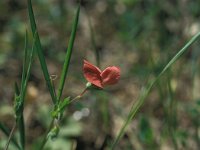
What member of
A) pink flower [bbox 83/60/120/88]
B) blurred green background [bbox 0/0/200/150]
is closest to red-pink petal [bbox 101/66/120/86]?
pink flower [bbox 83/60/120/88]

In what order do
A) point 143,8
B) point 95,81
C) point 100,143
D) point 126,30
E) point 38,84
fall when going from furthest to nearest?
point 143,8 → point 126,30 → point 38,84 → point 100,143 → point 95,81

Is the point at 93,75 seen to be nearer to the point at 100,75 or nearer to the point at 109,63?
the point at 100,75

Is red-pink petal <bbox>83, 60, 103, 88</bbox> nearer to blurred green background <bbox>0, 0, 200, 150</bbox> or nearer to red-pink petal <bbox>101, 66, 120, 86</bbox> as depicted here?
red-pink petal <bbox>101, 66, 120, 86</bbox>

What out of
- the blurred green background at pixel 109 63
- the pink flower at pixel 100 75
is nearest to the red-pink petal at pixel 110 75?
the pink flower at pixel 100 75

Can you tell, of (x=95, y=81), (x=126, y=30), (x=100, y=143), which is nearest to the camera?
(x=95, y=81)

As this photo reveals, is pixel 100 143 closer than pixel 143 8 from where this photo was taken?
Yes

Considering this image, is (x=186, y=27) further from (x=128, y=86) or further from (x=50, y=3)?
(x=50, y=3)

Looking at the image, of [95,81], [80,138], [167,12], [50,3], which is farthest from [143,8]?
[95,81]

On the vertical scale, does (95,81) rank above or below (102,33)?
above
